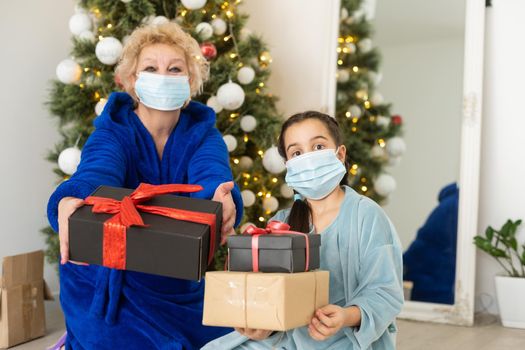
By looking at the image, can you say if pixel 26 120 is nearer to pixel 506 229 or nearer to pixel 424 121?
pixel 424 121

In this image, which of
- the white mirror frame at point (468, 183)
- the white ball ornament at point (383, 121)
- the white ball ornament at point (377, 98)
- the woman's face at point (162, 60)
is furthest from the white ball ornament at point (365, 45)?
the woman's face at point (162, 60)

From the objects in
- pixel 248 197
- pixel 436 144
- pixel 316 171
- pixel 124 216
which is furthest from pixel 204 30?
pixel 124 216

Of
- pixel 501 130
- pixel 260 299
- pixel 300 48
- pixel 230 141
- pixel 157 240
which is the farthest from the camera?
pixel 300 48

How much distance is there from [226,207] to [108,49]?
1.66 meters

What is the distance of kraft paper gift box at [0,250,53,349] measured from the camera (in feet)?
9.27

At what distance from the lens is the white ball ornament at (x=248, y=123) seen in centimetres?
358

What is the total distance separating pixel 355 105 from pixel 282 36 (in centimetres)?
70

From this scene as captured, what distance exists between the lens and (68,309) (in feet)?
6.96

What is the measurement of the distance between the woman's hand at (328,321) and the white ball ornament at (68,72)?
2.31m

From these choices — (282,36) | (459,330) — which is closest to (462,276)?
(459,330)

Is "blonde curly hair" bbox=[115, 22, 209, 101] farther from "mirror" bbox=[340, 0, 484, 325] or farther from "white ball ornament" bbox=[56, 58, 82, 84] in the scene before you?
"mirror" bbox=[340, 0, 484, 325]

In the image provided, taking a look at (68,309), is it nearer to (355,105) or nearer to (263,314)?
(263,314)

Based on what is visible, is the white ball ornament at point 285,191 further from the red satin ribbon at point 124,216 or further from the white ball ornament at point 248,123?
the red satin ribbon at point 124,216

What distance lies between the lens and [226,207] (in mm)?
1898
